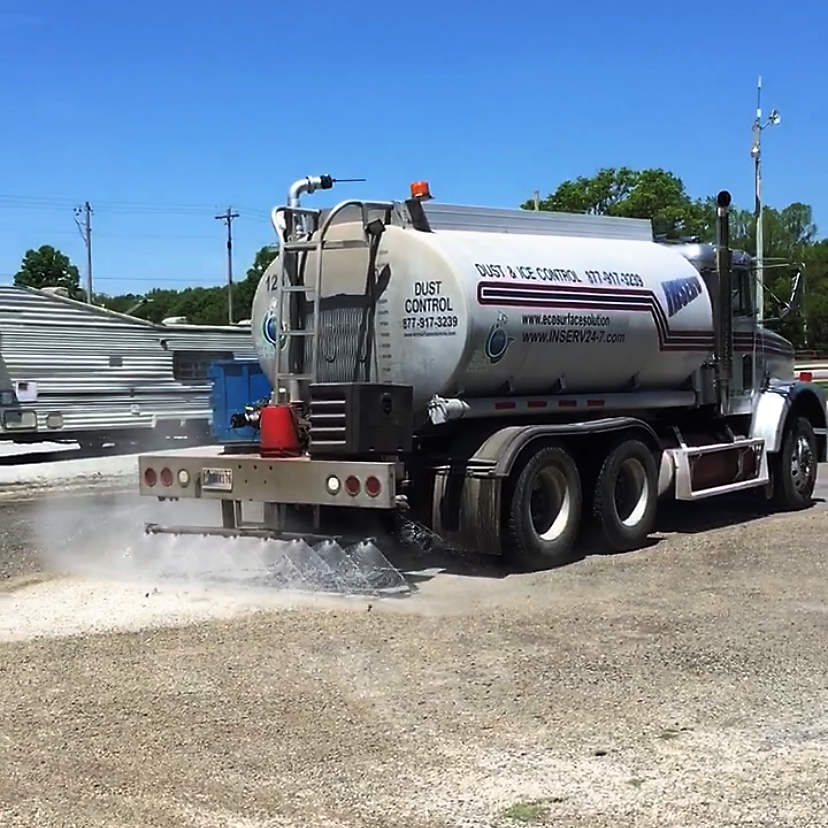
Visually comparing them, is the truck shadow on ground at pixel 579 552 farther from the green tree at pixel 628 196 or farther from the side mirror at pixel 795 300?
the green tree at pixel 628 196

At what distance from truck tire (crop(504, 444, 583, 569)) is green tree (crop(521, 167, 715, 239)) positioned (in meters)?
41.1

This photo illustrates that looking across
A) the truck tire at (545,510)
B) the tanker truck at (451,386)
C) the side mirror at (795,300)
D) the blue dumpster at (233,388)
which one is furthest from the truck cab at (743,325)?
the blue dumpster at (233,388)

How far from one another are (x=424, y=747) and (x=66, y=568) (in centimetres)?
568

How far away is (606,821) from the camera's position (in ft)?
15.7

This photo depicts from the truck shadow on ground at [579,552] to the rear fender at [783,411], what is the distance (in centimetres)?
88

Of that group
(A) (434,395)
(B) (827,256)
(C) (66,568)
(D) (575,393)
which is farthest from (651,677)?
(B) (827,256)

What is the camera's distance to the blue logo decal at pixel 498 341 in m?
9.97

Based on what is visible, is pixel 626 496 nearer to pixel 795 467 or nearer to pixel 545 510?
pixel 545 510

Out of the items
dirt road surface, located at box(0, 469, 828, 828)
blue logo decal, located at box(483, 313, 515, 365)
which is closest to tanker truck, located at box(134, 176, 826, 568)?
blue logo decal, located at box(483, 313, 515, 365)

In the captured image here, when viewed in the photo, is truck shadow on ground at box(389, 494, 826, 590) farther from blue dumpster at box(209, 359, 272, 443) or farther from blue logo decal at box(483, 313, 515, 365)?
blue dumpster at box(209, 359, 272, 443)

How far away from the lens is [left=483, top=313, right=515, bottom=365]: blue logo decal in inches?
392

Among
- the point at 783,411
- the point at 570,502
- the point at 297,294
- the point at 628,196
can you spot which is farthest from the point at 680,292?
the point at 628,196

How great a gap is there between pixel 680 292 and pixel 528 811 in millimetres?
8109

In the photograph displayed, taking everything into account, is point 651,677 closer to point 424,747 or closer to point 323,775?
point 424,747
